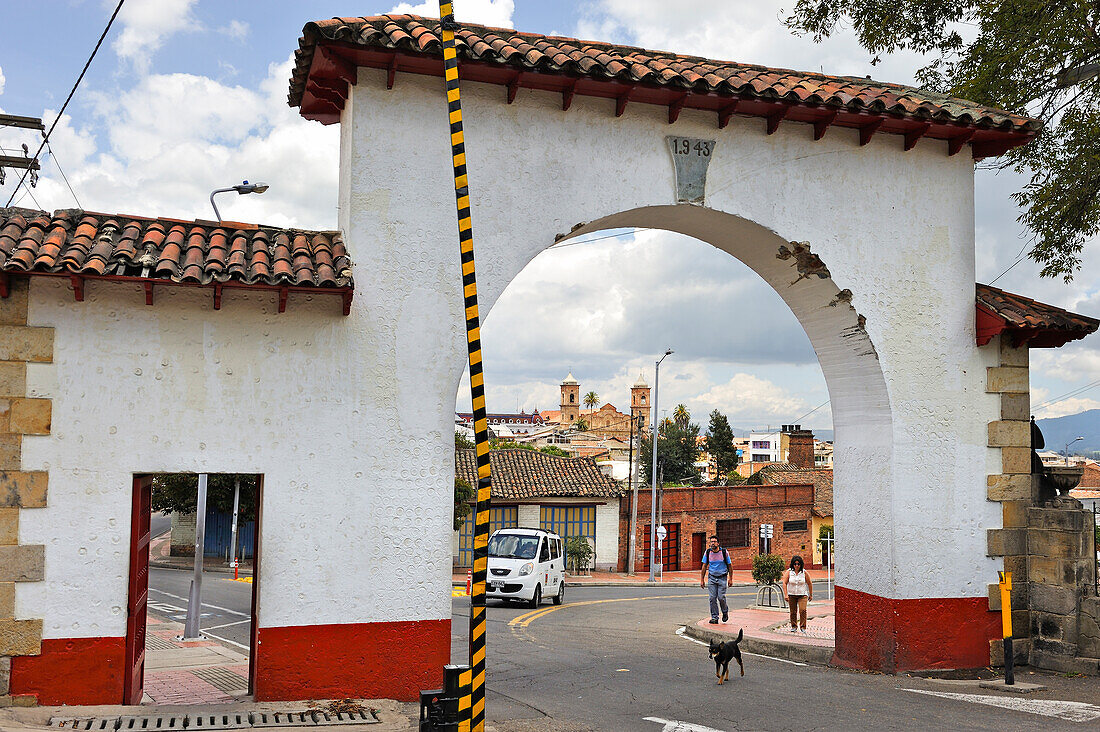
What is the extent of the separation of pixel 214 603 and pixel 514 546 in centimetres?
755

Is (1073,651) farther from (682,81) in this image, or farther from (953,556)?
(682,81)

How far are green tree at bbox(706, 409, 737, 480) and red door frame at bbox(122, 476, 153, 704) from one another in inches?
2296

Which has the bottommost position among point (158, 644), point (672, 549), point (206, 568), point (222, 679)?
point (206, 568)

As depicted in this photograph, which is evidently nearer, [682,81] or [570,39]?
[682,81]

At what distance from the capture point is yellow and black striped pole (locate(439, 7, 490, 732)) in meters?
5.30

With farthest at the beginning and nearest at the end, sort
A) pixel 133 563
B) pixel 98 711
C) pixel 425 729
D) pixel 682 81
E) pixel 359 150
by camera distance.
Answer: pixel 682 81 → pixel 359 150 → pixel 133 563 → pixel 98 711 → pixel 425 729

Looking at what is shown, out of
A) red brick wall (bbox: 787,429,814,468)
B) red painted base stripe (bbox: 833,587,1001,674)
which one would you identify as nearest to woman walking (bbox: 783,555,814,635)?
red painted base stripe (bbox: 833,587,1001,674)

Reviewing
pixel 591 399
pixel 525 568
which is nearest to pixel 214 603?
pixel 525 568

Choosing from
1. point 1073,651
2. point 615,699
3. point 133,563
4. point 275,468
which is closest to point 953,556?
point 1073,651

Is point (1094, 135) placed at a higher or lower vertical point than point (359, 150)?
higher

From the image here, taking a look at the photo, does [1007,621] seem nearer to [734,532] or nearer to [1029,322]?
[1029,322]

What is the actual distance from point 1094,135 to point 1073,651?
681 cm

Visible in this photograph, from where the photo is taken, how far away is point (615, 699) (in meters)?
8.72

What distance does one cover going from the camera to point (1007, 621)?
9.47m
